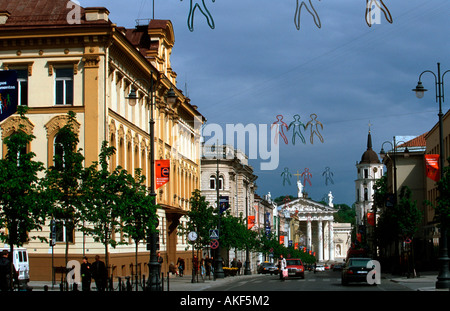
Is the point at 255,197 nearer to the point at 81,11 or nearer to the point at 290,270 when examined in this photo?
the point at 290,270

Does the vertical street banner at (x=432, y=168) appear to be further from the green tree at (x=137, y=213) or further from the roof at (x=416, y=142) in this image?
the roof at (x=416, y=142)

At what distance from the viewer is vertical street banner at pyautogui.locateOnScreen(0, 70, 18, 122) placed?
85.1 ft

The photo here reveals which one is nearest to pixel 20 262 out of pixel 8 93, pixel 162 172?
pixel 162 172

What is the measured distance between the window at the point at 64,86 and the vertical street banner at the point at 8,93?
18.0 meters

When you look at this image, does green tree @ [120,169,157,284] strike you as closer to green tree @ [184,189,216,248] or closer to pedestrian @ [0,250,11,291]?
pedestrian @ [0,250,11,291]

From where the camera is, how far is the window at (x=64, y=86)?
44.5 metres

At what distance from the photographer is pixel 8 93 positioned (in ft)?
86.1

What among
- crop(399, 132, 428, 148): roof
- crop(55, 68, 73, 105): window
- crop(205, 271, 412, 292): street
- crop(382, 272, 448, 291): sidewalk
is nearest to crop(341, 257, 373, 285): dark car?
crop(205, 271, 412, 292): street

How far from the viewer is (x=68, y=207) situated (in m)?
32.1

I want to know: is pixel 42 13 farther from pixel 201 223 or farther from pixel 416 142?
pixel 416 142

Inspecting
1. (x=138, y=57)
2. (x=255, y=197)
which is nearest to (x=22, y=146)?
(x=138, y=57)

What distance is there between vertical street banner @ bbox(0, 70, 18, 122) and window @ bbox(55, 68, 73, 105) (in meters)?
18.0

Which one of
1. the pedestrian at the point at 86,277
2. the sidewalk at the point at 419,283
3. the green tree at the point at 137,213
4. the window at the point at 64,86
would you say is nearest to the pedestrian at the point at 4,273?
the pedestrian at the point at 86,277
